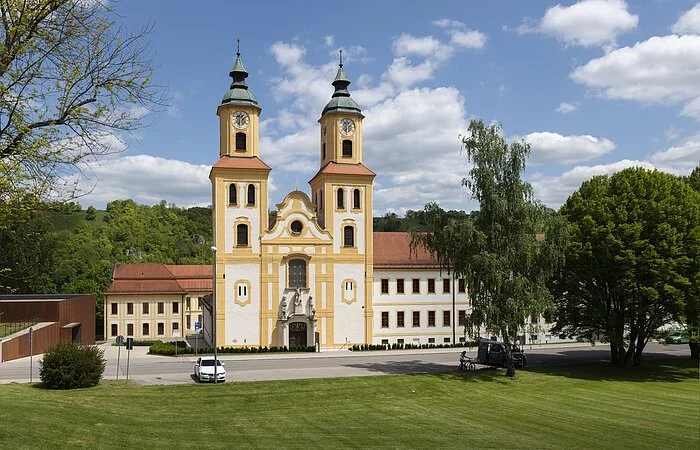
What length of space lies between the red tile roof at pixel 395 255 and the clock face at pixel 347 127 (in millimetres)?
9560

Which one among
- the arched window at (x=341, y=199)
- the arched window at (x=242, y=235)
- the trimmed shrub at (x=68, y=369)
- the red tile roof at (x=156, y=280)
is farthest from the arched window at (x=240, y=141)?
the trimmed shrub at (x=68, y=369)

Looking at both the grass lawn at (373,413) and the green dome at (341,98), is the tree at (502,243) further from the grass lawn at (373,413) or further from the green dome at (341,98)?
the green dome at (341,98)

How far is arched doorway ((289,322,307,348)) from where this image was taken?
149ft

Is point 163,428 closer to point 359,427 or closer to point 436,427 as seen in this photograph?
point 359,427

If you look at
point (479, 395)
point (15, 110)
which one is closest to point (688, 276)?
point (479, 395)

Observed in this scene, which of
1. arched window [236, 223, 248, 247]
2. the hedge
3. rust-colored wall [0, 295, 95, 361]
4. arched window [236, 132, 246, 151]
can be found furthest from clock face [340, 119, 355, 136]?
rust-colored wall [0, 295, 95, 361]

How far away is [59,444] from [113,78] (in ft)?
29.2

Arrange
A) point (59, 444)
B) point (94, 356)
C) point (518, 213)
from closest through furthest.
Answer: point (59, 444) → point (94, 356) → point (518, 213)

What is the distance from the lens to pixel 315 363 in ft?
124

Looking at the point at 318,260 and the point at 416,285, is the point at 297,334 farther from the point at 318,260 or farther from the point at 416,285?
the point at 416,285

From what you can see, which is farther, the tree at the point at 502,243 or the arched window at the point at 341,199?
the arched window at the point at 341,199

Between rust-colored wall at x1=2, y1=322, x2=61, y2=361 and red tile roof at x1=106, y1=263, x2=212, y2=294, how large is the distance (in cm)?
1518

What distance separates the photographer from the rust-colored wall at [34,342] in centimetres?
3853

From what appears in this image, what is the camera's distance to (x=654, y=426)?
2091 centimetres
